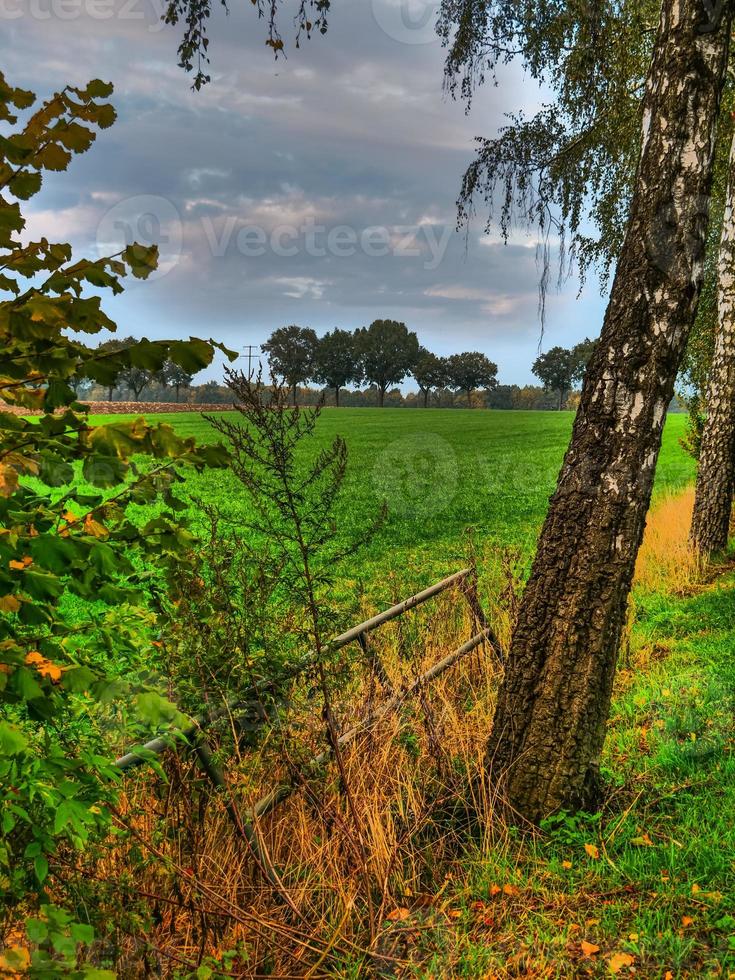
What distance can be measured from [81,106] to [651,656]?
604 centimetres

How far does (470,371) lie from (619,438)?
11590cm

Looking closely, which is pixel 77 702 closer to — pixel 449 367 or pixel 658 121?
pixel 658 121

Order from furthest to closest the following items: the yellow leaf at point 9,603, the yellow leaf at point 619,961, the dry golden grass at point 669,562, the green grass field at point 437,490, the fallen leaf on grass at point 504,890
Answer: the green grass field at point 437,490 < the dry golden grass at point 669,562 < the fallen leaf on grass at point 504,890 < the yellow leaf at point 619,961 < the yellow leaf at point 9,603

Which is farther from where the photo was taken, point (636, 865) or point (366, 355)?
point (366, 355)

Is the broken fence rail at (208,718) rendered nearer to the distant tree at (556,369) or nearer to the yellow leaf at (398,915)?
the yellow leaf at (398,915)

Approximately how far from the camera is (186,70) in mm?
4398

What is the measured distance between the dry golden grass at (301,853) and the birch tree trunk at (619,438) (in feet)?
1.58

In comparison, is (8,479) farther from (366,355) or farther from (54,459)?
(366,355)

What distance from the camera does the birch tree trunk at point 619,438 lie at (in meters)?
3.65

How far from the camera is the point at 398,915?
315 centimetres

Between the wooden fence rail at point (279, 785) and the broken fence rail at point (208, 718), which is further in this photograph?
the wooden fence rail at point (279, 785)

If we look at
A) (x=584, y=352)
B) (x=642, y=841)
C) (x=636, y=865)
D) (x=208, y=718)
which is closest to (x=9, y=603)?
(x=208, y=718)

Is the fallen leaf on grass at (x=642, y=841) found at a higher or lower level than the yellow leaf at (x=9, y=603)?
lower

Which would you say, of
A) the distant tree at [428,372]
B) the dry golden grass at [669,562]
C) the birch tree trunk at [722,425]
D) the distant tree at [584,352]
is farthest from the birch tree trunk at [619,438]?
the distant tree at [428,372]
